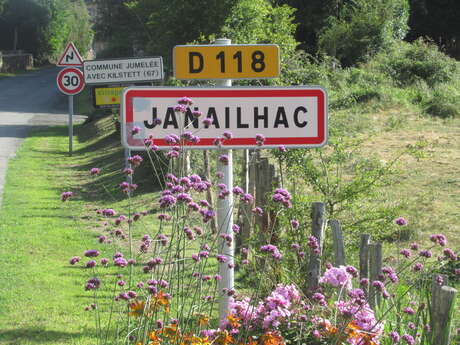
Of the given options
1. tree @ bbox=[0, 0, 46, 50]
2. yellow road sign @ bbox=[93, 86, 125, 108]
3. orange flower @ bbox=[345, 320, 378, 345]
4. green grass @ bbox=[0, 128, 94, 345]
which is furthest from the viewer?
tree @ bbox=[0, 0, 46, 50]

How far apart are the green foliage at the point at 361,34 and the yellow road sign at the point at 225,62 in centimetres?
2472

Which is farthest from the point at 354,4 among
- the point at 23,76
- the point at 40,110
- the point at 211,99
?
the point at 23,76

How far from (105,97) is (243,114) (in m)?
10.3

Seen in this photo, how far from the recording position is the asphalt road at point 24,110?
22.1m

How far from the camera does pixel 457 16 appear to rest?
3772 cm

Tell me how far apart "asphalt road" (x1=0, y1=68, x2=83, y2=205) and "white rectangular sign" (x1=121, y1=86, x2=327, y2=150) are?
972 cm

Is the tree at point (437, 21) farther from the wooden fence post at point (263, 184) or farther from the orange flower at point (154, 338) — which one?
the orange flower at point (154, 338)

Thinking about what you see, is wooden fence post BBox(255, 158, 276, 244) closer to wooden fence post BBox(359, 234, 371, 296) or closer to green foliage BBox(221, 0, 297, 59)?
wooden fence post BBox(359, 234, 371, 296)

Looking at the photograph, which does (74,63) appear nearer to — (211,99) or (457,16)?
(211,99)

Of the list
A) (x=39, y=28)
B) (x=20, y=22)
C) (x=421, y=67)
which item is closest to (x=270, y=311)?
(x=421, y=67)

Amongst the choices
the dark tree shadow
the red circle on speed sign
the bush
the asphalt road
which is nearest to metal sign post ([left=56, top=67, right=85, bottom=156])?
the red circle on speed sign

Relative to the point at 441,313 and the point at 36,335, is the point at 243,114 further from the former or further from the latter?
the point at 36,335

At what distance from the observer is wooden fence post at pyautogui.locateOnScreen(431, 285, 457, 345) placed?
3.58 metres

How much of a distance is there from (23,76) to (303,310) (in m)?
57.5
